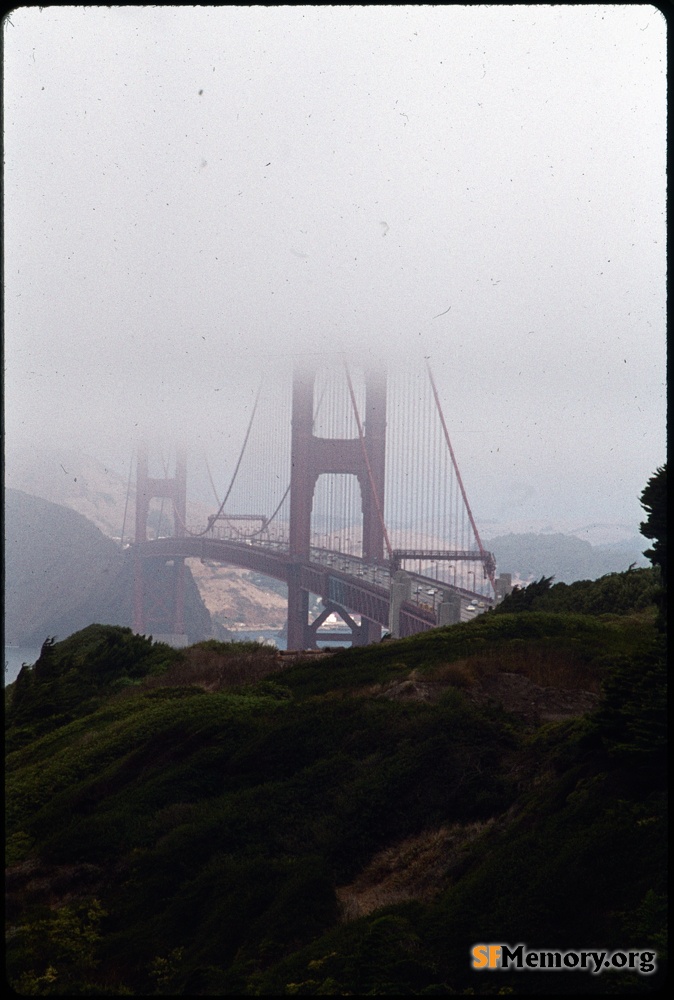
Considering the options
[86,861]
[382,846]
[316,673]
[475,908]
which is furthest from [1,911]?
[316,673]

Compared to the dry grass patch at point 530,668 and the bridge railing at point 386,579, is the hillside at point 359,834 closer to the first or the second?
the dry grass patch at point 530,668

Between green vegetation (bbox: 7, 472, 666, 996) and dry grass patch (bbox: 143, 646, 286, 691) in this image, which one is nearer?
green vegetation (bbox: 7, 472, 666, 996)

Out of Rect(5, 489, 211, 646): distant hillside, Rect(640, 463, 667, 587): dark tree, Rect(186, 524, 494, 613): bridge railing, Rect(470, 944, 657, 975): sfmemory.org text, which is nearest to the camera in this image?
Rect(470, 944, 657, 975): sfmemory.org text

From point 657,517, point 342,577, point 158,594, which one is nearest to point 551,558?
point 158,594

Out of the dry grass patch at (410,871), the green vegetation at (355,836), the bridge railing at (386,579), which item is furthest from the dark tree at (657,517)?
the bridge railing at (386,579)

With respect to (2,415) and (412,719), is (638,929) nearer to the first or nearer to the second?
(412,719)

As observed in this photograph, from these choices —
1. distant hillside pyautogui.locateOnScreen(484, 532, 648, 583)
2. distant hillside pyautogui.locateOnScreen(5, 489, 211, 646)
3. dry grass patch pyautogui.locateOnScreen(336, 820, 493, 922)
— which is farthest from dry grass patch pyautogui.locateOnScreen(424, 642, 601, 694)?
distant hillside pyautogui.locateOnScreen(484, 532, 648, 583)

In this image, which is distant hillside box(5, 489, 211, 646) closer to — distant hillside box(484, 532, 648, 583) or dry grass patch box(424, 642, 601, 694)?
distant hillside box(484, 532, 648, 583)
